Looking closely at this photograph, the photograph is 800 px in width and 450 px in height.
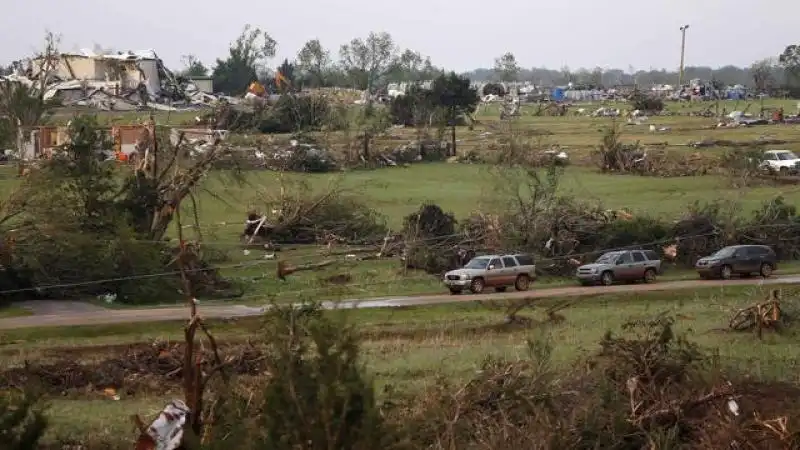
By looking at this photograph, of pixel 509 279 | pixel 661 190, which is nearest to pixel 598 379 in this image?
pixel 509 279

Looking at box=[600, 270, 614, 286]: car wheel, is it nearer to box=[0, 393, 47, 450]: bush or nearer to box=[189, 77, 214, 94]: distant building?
box=[0, 393, 47, 450]: bush

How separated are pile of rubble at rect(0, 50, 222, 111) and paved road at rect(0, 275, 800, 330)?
62.8m

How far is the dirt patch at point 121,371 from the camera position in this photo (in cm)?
1805

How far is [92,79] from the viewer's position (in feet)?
333

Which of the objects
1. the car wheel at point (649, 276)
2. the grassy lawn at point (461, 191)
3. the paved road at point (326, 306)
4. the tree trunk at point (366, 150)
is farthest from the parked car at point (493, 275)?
the tree trunk at point (366, 150)

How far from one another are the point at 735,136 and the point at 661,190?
92.1 feet

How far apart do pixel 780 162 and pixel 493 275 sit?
32.5 meters

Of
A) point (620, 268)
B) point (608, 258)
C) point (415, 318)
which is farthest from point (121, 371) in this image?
point (608, 258)

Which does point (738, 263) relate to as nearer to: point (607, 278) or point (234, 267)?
point (607, 278)

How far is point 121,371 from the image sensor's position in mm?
19594

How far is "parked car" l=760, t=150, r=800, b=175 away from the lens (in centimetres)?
5883

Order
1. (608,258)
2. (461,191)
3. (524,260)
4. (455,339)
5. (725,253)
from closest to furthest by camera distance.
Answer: (455,339)
(524,260)
(608,258)
(725,253)
(461,191)

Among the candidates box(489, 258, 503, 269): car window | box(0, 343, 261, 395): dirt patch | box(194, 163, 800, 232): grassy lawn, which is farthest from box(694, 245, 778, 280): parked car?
box(0, 343, 261, 395): dirt patch

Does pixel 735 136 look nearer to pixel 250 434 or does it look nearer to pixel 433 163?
pixel 433 163
